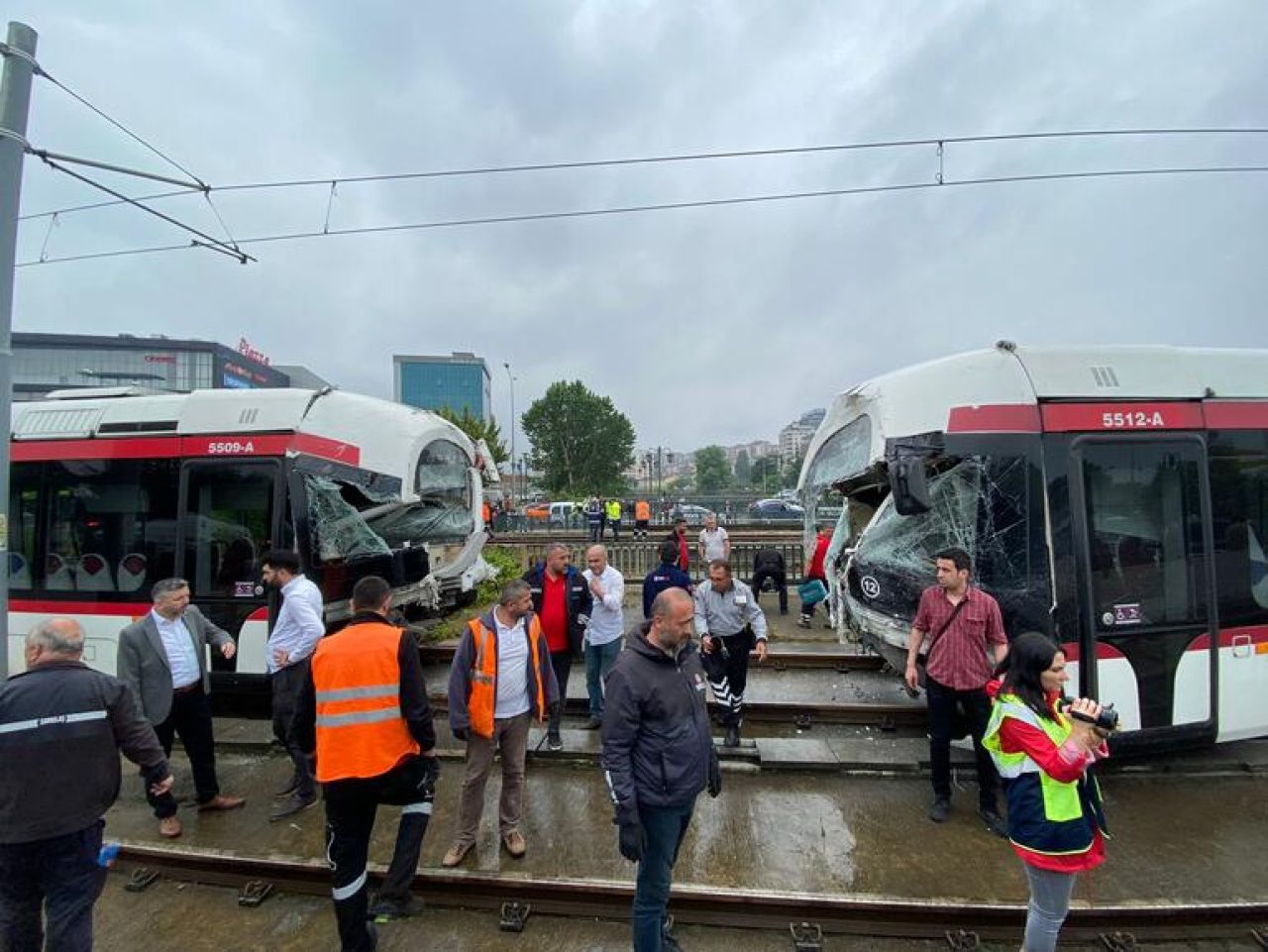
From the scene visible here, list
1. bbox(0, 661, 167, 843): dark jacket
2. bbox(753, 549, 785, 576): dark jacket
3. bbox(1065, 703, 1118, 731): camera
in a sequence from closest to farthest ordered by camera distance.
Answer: bbox(1065, 703, 1118, 731): camera
bbox(0, 661, 167, 843): dark jacket
bbox(753, 549, 785, 576): dark jacket

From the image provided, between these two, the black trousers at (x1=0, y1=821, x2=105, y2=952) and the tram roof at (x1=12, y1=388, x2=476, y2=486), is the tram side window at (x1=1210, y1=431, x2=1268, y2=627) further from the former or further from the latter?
the tram roof at (x1=12, y1=388, x2=476, y2=486)

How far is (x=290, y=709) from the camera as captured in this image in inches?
180

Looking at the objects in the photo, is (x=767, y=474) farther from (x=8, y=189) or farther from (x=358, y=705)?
(x=358, y=705)

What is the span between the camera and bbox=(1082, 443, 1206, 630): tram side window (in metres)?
4.41

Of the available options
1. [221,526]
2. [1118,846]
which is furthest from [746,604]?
[221,526]

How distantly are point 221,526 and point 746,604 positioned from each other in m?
5.13

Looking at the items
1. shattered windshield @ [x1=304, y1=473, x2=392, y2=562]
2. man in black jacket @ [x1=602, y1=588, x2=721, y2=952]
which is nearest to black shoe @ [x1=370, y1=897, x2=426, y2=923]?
man in black jacket @ [x1=602, y1=588, x2=721, y2=952]

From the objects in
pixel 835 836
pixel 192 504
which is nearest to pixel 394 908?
pixel 835 836

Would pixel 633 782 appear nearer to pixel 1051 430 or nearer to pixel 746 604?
pixel 746 604

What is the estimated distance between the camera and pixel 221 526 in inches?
229

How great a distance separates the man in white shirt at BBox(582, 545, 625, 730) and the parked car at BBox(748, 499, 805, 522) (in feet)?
81.2

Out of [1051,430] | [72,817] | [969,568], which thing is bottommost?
[72,817]

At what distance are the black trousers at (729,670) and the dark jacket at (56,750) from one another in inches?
151

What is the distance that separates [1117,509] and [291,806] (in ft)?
22.0
